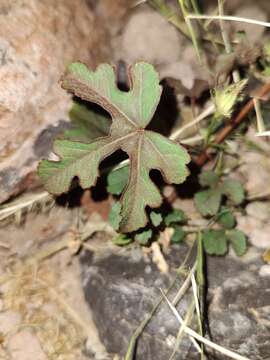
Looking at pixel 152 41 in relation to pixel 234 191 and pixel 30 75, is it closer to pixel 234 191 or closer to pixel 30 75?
pixel 30 75

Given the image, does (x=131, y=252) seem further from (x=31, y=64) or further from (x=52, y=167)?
(x=31, y=64)

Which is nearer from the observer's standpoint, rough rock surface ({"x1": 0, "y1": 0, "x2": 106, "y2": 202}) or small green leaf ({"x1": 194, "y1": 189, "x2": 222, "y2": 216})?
rough rock surface ({"x1": 0, "y1": 0, "x2": 106, "y2": 202})

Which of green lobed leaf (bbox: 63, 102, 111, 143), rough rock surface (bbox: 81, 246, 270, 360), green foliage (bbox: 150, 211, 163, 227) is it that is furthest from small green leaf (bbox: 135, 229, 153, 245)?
green lobed leaf (bbox: 63, 102, 111, 143)

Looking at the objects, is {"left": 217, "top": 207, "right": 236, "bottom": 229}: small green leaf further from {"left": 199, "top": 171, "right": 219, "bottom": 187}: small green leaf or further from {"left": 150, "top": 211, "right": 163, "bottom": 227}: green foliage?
{"left": 150, "top": 211, "right": 163, "bottom": 227}: green foliage

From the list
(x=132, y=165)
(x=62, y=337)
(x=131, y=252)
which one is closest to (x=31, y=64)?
(x=132, y=165)

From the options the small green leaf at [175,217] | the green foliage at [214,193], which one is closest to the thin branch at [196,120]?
the green foliage at [214,193]

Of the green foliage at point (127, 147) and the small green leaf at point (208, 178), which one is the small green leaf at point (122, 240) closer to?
the green foliage at point (127, 147)
